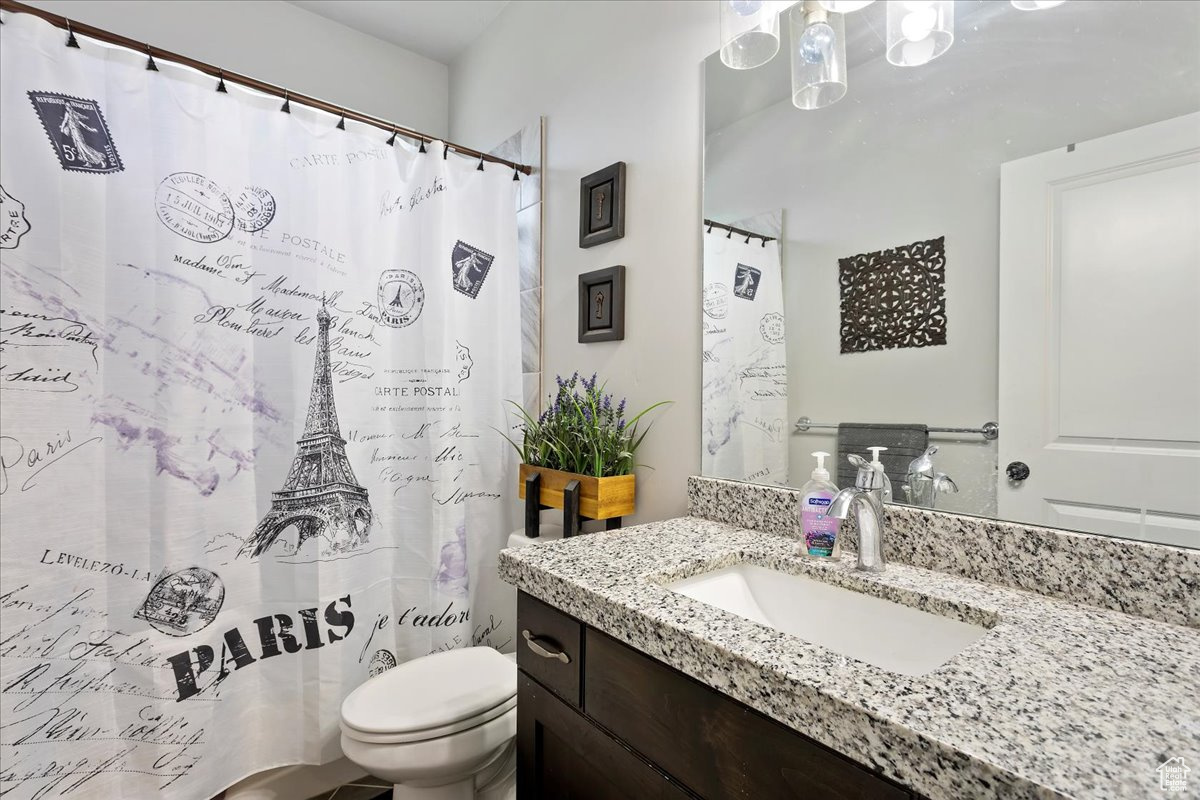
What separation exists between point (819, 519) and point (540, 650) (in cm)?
55

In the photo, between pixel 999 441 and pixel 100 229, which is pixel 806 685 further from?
pixel 100 229

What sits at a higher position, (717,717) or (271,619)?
(717,717)

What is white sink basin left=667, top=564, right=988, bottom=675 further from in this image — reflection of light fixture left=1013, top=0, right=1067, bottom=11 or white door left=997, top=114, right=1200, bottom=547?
reflection of light fixture left=1013, top=0, right=1067, bottom=11

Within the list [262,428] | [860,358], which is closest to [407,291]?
[262,428]

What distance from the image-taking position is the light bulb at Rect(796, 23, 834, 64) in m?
1.13

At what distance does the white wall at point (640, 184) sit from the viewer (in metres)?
1.43

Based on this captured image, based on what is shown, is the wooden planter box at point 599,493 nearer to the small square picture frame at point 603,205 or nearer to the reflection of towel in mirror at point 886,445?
the reflection of towel in mirror at point 886,445

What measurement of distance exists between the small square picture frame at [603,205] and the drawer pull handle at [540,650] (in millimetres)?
1096

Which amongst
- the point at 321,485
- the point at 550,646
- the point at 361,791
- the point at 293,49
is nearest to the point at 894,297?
the point at 550,646

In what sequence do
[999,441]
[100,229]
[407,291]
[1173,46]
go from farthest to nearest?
1. [407,291]
2. [100,229]
3. [999,441]
4. [1173,46]

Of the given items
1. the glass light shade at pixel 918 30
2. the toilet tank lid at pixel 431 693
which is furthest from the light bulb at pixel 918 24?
the toilet tank lid at pixel 431 693

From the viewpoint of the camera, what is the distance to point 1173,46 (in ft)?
2.53

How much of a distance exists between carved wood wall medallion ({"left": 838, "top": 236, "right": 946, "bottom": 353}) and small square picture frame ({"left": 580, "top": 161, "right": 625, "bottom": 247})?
687 mm

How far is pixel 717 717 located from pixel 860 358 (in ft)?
2.45
